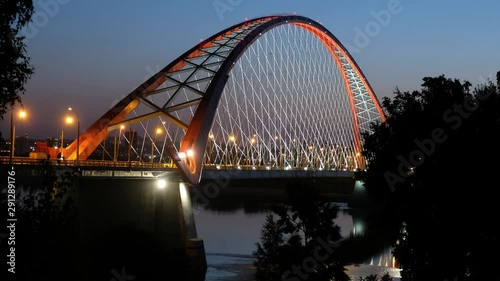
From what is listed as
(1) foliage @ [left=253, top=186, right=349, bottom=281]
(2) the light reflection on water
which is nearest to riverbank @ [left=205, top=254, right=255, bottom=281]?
(2) the light reflection on water

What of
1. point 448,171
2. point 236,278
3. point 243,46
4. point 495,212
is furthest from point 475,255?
point 243,46

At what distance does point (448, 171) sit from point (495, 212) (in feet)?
5.47

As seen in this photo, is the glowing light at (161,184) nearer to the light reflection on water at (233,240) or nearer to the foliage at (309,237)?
the light reflection on water at (233,240)

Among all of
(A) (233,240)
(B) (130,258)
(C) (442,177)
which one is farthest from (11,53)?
(A) (233,240)

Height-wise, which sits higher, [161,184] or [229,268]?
[161,184]

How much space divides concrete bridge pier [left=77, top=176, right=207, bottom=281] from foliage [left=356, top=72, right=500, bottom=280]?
15.0 m

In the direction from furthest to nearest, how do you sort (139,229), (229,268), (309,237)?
(229,268) < (139,229) < (309,237)

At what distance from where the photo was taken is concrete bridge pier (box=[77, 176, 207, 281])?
3055cm

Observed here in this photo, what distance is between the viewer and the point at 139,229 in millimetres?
33219

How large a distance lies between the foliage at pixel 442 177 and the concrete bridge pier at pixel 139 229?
589 inches

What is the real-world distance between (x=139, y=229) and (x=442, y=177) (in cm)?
2019

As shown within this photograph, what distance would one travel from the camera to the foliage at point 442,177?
637 inches

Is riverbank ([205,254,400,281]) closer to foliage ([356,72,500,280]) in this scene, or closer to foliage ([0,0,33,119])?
foliage ([356,72,500,280])

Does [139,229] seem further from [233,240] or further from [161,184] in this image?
[233,240]
